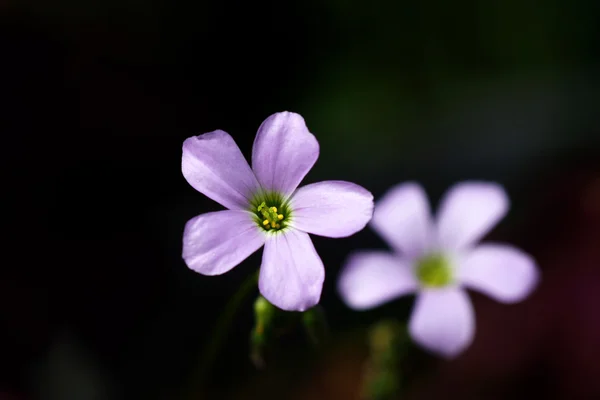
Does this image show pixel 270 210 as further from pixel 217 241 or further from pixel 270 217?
pixel 217 241

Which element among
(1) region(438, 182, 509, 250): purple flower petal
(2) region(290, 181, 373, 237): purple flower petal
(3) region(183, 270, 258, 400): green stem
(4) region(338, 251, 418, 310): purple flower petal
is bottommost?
(3) region(183, 270, 258, 400): green stem

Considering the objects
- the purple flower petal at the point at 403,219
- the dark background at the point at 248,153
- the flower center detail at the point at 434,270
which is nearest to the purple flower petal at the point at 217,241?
the purple flower petal at the point at 403,219

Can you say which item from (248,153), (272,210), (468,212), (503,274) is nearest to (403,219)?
(468,212)

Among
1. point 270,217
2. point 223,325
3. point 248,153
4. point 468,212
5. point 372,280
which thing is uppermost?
point 248,153

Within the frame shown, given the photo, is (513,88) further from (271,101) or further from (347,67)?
(271,101)

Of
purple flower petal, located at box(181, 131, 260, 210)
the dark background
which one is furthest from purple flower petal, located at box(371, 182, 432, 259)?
the dark background

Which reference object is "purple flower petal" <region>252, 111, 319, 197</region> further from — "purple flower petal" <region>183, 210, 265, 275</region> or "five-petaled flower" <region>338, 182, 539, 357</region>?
"five-petaled flower" <region>338, 182, 539, 357</region>

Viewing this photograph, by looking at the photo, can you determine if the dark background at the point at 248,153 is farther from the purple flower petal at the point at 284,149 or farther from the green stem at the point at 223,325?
the purple flower petal at the point at 284,149

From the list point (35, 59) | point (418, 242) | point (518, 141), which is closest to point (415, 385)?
point (418, 242)
